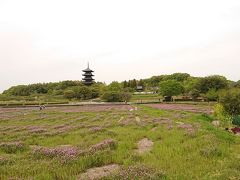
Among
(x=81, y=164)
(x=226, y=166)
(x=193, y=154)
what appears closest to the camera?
(x=226, y=166)

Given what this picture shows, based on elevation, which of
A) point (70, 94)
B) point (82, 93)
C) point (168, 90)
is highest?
point (168, 90)

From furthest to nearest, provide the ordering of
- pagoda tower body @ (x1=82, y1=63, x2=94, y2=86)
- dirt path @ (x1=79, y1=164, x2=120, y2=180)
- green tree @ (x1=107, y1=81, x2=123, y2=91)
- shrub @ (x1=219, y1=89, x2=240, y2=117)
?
pagoda tower body @ (x1=82, y1=63, x2=94, y2=86)
green tree @ (x1=107, y1=81, x2=123, y2=91)
shrub @ (x1=219, y1=89, x2=240, y2=117)
dirt path @ (x1=79, y1=164, x2=120, y2=180)

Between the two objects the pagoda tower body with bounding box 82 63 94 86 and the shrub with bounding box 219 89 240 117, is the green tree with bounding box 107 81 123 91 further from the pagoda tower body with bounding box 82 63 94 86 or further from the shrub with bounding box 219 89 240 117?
the shrub with bounding box 219 89 240 117

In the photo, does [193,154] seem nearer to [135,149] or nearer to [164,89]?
[135,149]

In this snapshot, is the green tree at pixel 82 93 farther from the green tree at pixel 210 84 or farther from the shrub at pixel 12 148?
the shrub at pixel 12 148

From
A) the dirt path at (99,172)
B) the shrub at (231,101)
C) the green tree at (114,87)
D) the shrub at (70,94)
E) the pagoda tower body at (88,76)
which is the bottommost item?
the dirt path at (99,172)

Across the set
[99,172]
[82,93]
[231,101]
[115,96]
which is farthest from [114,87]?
[99,172]

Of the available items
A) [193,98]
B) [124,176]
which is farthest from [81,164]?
[193,98]

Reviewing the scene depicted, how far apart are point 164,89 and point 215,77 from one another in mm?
23959

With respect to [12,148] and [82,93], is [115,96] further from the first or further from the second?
[12,148]

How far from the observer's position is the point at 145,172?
9695 millimetres

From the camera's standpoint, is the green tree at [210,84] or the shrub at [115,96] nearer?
the shrub at [115,96]

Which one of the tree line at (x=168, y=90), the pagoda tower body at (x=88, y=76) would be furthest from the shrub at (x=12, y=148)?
the pagoda tower body at (x=88, y=76)

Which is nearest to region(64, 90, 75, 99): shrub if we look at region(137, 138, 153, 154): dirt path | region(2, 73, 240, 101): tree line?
region(2, 73, 240, 101): tree line
